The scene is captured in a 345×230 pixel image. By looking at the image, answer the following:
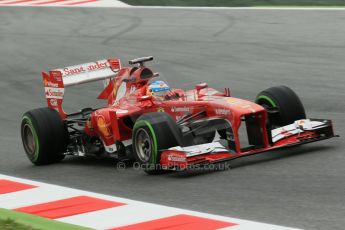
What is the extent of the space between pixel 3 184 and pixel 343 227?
4665 millimetres

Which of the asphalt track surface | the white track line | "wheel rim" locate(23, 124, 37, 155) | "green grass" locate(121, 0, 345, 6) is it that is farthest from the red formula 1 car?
"green grass" locate(121, 0, 345, 6)

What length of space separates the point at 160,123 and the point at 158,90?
112 centimetres

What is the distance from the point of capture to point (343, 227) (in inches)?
284

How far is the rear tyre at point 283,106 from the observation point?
435 inches

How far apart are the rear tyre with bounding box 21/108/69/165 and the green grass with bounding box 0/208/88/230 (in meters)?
2.76

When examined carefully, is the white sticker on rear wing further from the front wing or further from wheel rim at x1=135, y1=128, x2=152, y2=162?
the front wing

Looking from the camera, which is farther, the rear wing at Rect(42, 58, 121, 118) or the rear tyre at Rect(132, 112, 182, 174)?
the rear wing at Rect(42, 58, 121, 118)

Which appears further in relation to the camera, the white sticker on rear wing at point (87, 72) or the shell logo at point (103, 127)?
the white sticker on rear wing at point (87, 72)

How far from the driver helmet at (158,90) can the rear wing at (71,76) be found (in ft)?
4.74

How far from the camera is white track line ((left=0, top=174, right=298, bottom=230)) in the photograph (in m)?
7.89

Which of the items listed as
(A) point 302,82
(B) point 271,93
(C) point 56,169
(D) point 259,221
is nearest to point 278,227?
(D) point 259,221

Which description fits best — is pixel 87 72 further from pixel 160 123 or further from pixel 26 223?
pixel 26 223

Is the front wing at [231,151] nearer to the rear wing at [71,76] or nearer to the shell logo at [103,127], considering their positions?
the shell logo at [103,127]

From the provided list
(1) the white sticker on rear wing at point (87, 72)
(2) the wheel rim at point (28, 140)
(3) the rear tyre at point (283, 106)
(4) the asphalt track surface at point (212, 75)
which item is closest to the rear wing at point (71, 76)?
(1) the white sticker on rear wing at point (87, 72)
